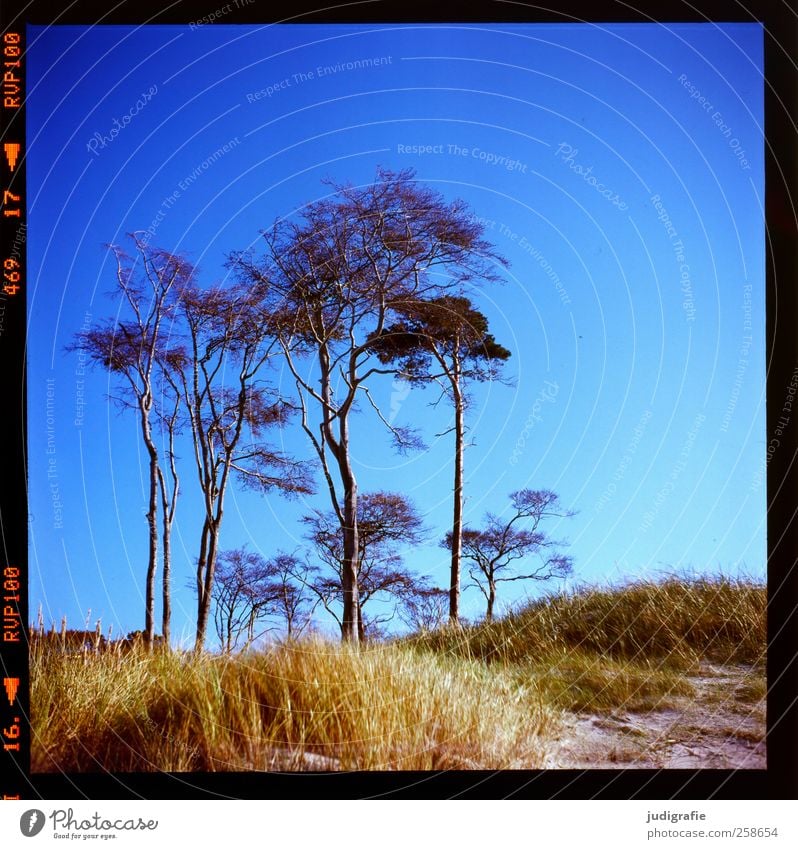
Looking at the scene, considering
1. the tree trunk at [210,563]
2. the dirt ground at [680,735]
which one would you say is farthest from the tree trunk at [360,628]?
the dirt ground at [680,735]

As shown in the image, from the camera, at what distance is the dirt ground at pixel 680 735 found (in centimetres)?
541

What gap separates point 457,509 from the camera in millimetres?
7160

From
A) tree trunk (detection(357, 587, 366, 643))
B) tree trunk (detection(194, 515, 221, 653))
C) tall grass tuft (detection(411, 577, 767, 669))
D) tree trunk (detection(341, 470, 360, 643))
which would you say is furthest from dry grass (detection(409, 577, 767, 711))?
tree trunk (detection(194, 515, 221, 653))

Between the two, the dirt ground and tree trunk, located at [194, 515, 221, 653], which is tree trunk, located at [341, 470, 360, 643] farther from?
the dirt ground

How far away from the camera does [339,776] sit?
17.2 feet

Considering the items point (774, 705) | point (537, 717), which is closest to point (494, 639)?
point (537, 717)

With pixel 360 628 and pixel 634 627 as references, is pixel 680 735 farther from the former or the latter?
pixel 360 628

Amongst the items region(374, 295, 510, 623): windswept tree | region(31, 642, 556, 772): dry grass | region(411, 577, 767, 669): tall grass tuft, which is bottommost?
region(31, 642, 556, 772): dry grass

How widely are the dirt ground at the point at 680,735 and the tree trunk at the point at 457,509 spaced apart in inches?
65.9

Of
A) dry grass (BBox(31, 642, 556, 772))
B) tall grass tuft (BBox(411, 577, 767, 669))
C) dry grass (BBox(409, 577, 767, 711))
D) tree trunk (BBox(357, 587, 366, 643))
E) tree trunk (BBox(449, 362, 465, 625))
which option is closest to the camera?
dry grass (BBox(31, 642, 556, 772))

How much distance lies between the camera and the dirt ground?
5.41 meters

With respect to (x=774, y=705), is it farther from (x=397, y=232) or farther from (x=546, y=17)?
(x=546, y=17)

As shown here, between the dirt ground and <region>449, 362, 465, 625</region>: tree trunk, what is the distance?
5.49 feet
